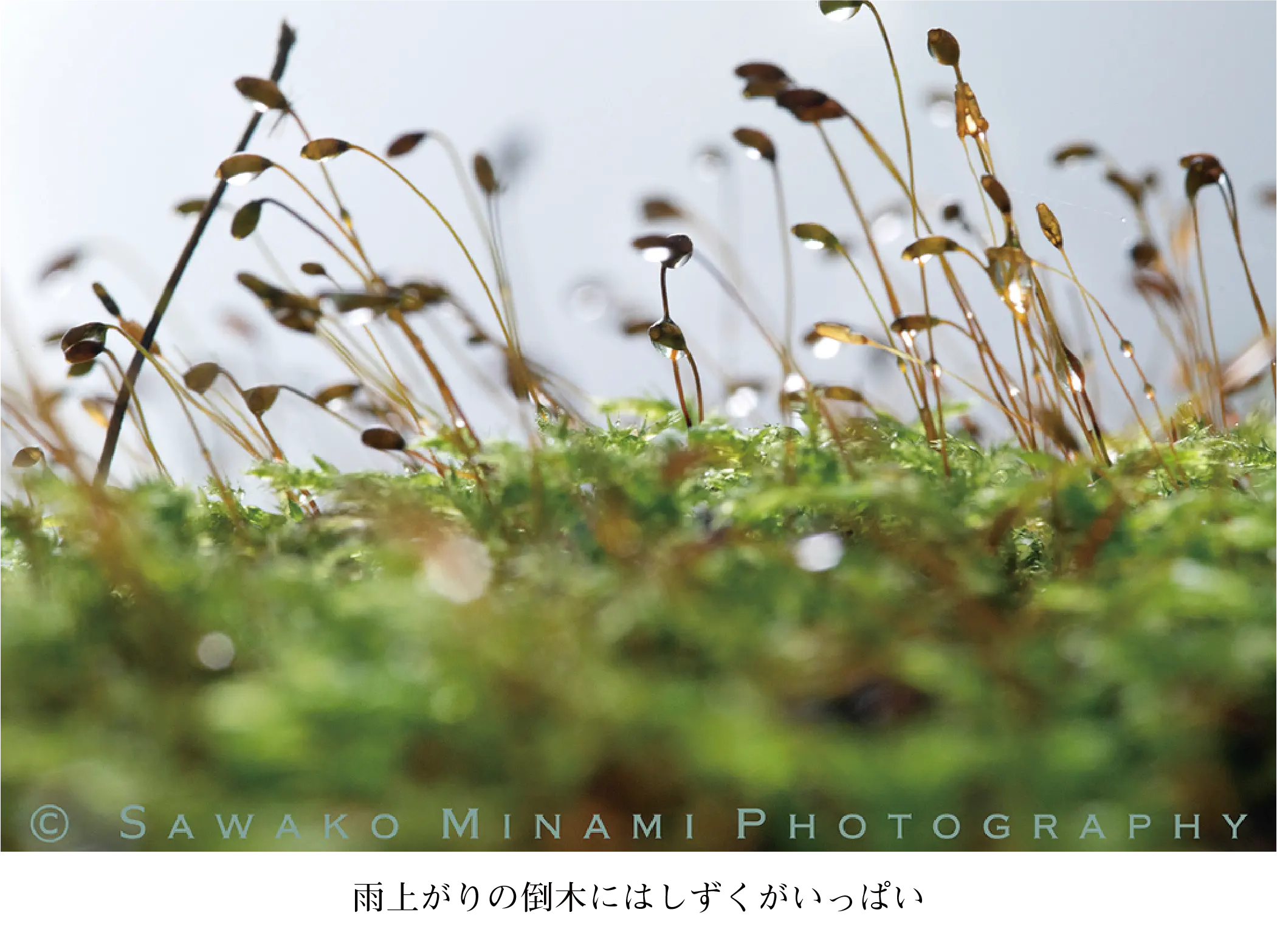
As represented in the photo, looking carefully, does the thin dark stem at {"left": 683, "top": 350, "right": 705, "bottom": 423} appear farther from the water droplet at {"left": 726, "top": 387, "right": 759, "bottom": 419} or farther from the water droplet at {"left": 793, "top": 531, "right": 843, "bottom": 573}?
the water droplet at {"left": 793, "top": 531, "right": 843, "bottom": 573}

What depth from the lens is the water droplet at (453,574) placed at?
1.56 ft

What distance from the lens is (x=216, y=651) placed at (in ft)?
1.82

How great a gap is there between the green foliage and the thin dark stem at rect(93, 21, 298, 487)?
0.32m

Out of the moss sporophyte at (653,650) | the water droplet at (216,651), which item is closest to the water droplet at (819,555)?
the moss sporophyte at (653,650)

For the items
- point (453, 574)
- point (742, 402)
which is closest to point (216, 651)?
point (453, 574)

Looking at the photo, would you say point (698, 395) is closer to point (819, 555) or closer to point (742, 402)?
point (742, 402)

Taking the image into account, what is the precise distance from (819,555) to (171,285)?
0.89m

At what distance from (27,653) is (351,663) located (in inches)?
9.4

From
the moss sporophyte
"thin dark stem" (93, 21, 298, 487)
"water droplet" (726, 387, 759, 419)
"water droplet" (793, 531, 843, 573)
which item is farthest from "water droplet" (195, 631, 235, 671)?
"water droplet" (726, 387, 759, 419)

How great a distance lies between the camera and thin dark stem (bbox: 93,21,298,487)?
1.01 meters

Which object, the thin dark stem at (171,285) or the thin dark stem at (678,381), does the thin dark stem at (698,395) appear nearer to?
the thin dark stem at (678,381)
